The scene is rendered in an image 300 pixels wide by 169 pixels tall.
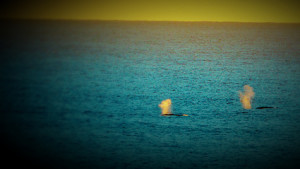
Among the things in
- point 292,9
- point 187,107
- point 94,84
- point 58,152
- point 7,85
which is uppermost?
point 292,9

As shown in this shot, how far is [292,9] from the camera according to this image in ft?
286

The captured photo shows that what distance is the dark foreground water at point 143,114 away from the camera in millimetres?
17391

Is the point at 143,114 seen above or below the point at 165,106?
below

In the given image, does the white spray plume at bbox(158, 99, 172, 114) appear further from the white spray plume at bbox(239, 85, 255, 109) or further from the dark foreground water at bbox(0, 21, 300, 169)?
the white spray plume at bbox(239, 85, 255, 109)

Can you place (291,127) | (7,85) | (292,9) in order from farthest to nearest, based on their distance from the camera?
(292,9)
(7,85)
(291,127)

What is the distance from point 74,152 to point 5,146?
4.76m

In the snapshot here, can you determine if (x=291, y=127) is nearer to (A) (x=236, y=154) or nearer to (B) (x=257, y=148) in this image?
(B) (x=257, y=148)

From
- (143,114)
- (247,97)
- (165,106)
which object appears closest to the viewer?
(143,114)

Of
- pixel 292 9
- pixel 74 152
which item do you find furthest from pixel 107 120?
pixel 292 9

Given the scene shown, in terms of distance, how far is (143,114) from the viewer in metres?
27.1

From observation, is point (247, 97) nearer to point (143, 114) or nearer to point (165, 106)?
point (165, 106)

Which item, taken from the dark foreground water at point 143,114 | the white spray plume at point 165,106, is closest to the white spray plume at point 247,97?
the dark foreground water at point 143,114

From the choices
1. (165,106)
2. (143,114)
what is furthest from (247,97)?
(143,114)

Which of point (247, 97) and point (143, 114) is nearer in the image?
point (143, 114)
